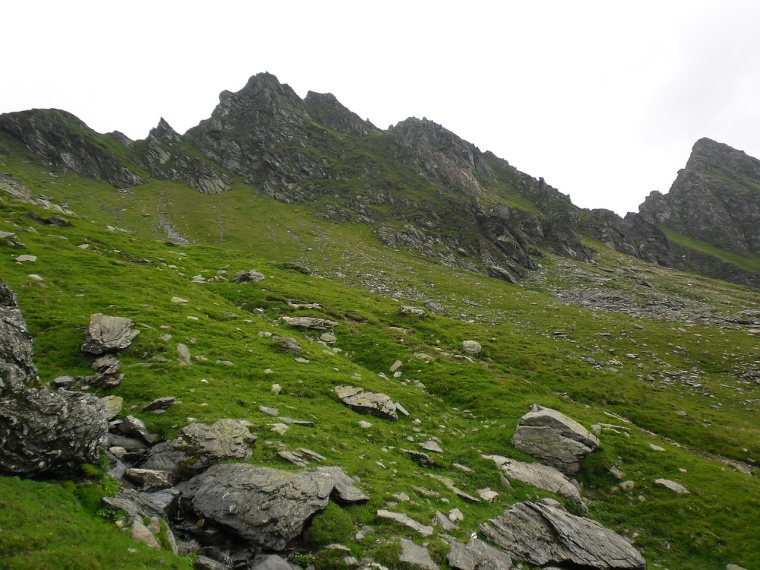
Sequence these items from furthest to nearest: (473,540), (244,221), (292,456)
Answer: (244,221)
(292,456)
(473,540)

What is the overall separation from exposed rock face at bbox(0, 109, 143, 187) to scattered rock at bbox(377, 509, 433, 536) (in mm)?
146587

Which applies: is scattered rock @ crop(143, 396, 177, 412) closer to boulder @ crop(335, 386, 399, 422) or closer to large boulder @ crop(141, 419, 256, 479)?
large boulder @ crop(141, 419, 256, 479)

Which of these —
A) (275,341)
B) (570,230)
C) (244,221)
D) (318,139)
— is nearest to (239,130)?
(318,139)

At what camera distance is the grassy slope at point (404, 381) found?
45.4 feet

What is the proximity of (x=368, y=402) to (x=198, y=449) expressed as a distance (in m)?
9.58

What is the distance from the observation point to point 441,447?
58.7 feet

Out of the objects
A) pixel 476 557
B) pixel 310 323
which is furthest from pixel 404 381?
pixel 476 557

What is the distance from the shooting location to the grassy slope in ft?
45.4

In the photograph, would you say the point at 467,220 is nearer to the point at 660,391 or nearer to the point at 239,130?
the point at 660,391

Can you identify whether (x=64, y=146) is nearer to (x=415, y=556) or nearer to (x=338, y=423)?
(x=338, y=423)

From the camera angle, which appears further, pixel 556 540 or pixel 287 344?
pixel 287 344

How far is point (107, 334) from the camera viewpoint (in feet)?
61.1

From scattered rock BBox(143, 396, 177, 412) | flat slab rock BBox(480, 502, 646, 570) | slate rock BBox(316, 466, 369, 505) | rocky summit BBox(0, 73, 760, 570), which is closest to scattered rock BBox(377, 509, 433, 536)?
rocky summit BBox(0, 73, 760, 570)

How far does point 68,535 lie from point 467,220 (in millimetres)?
128520
